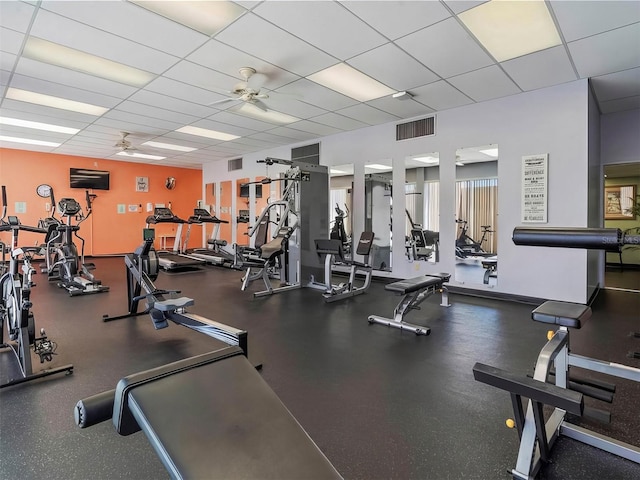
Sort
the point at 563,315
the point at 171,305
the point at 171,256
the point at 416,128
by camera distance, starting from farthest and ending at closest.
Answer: the point at 171,256 < the point at 416,128 < the point at 171,305 < the point at 563,315

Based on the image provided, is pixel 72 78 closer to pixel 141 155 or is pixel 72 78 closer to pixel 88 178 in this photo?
pixel 141 155

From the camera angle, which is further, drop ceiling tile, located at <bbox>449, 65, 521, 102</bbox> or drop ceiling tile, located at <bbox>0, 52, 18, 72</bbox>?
drop ceiling tile, located at <bbox>449, 65, 521, 102</bbox>

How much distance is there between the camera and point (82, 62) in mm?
3959

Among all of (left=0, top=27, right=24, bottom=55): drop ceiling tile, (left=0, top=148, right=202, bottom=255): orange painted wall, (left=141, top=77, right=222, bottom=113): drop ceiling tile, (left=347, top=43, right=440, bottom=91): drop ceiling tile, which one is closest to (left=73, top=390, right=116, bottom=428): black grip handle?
(left=347, top=43, right=440, bottom=91): drop ceiling tile

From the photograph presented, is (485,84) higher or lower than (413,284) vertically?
higher

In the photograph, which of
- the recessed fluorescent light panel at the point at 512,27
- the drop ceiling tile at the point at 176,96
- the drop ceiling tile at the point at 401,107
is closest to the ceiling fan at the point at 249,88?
the drop ceiling tile at the point at 176,96

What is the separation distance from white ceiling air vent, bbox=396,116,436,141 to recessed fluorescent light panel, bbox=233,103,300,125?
1787 mm

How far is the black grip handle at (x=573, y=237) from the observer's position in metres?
0.74

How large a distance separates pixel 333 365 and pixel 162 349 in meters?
1.49

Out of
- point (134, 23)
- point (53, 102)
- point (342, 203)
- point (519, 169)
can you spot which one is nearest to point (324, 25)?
point (134, 23)

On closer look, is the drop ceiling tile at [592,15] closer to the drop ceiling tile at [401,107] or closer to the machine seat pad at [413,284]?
the drop ceiling tile at [401,107]

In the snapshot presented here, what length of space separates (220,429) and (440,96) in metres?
5.13

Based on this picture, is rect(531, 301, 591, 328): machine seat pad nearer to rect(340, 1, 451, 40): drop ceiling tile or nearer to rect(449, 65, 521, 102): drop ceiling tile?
rect(340, 1, 451, 40): drop ceiling tile

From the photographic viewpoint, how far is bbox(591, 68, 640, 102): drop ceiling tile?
410cm
